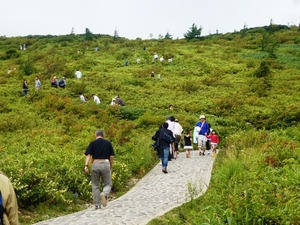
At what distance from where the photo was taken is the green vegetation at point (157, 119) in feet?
25.7

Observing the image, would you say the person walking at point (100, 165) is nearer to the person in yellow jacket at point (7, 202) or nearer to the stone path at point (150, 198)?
the stone path at point (150, 198)

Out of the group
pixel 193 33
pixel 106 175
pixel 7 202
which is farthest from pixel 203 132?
pixel 193 33

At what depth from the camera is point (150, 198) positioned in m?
10.1

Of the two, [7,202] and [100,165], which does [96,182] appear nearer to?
[100,165]

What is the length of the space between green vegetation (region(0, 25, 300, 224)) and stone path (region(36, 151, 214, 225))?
0.48m

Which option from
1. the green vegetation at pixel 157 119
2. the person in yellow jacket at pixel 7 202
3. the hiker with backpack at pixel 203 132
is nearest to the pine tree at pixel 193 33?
the green vegetation at pixel 157 119

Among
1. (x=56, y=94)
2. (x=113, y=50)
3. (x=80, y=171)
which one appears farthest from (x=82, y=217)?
(x=113, y=50)

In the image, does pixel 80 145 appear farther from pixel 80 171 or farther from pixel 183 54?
pixel 183 54

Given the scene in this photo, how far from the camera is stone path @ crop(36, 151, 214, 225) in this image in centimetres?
818

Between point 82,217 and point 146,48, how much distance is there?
167ft

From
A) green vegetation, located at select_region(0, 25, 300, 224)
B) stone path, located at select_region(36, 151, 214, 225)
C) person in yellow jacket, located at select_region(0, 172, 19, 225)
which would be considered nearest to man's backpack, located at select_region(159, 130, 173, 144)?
stone path, located at select_region(36, 151, 214, 225)

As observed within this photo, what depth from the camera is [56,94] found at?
2903cm

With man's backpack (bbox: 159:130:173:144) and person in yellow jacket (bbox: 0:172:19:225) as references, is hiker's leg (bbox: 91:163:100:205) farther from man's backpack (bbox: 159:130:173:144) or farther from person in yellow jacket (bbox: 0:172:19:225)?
person in yellow jacket (bbox: 0:172:19:225)

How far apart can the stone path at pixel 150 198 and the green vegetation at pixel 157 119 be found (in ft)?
1.58
